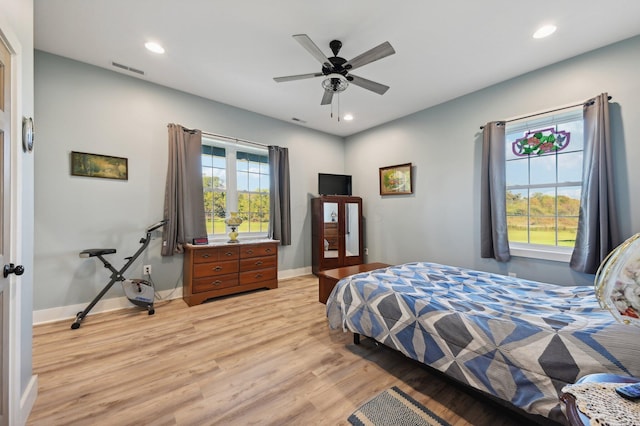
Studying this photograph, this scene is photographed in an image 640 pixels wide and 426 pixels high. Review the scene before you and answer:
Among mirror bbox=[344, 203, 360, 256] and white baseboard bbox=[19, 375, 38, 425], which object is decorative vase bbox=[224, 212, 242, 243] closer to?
mirror bbox=[344, 203, 360, 256]

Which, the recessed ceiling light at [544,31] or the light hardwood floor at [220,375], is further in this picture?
the recessed ceiling light at [544,31]

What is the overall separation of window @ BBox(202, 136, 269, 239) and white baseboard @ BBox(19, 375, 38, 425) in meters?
2.39

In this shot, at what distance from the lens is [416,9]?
6.79 feet

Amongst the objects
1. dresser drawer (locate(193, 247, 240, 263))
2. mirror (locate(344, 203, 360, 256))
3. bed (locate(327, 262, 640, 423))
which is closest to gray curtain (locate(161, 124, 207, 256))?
dresser drawer (locate(193, 247, 240, 263))

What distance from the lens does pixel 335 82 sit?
2.55 metres

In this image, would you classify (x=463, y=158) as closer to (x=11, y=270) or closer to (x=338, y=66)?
(x=338, y=66)

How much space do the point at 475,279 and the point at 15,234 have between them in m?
3.26

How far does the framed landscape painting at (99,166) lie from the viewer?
9.19 feet

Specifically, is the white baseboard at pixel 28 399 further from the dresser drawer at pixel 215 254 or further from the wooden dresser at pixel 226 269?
the dresser drawer at pixel 215 254

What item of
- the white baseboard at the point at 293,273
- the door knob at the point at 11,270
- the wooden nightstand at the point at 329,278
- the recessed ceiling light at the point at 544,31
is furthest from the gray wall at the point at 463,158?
the door knob at the point at 11,270

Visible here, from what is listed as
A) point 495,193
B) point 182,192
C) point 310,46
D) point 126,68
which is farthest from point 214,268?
point 495,193

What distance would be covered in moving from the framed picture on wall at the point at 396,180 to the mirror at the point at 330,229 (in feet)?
3.28

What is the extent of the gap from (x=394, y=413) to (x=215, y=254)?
8.94 ft

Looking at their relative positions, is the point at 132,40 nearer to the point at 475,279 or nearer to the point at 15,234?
the point at 15,234
